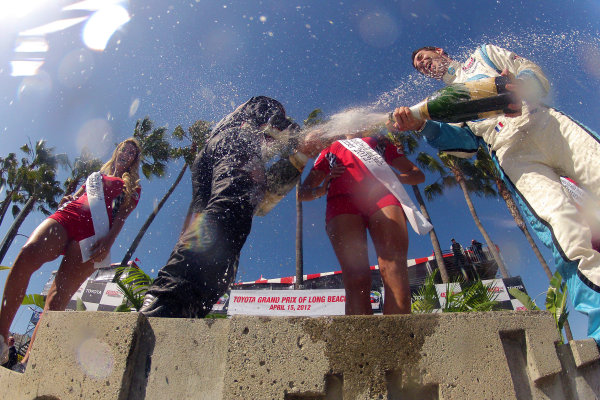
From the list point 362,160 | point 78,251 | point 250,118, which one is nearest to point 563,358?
point 362,160

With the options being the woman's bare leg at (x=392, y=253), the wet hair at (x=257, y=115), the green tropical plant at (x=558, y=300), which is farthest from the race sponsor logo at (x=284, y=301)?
the woman's bare leg at (x=392, y=253)

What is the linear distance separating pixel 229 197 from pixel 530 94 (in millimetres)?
1831

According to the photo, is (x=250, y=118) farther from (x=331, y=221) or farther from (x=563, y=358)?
(x=563, y=358)

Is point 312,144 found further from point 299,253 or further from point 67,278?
point 299,253

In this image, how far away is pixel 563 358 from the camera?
1114 mm

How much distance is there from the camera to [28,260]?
186 centimetres

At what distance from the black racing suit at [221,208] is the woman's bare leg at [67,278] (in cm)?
86

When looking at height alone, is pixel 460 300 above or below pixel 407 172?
above

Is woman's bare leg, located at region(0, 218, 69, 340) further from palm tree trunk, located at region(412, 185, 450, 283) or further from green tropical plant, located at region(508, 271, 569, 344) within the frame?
palm tree trunk, located at region(412, 185, 450, 283)

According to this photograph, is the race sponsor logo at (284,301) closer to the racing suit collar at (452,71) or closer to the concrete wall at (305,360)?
the racing suit collar at (452,71)

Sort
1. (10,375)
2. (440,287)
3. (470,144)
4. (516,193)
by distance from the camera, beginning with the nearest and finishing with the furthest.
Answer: (10,375) < (516,193) < (470,144) < (440,287)

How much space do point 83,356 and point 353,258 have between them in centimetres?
128

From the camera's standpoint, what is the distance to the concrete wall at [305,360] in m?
1.00

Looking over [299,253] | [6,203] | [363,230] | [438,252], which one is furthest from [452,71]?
[6,203]
